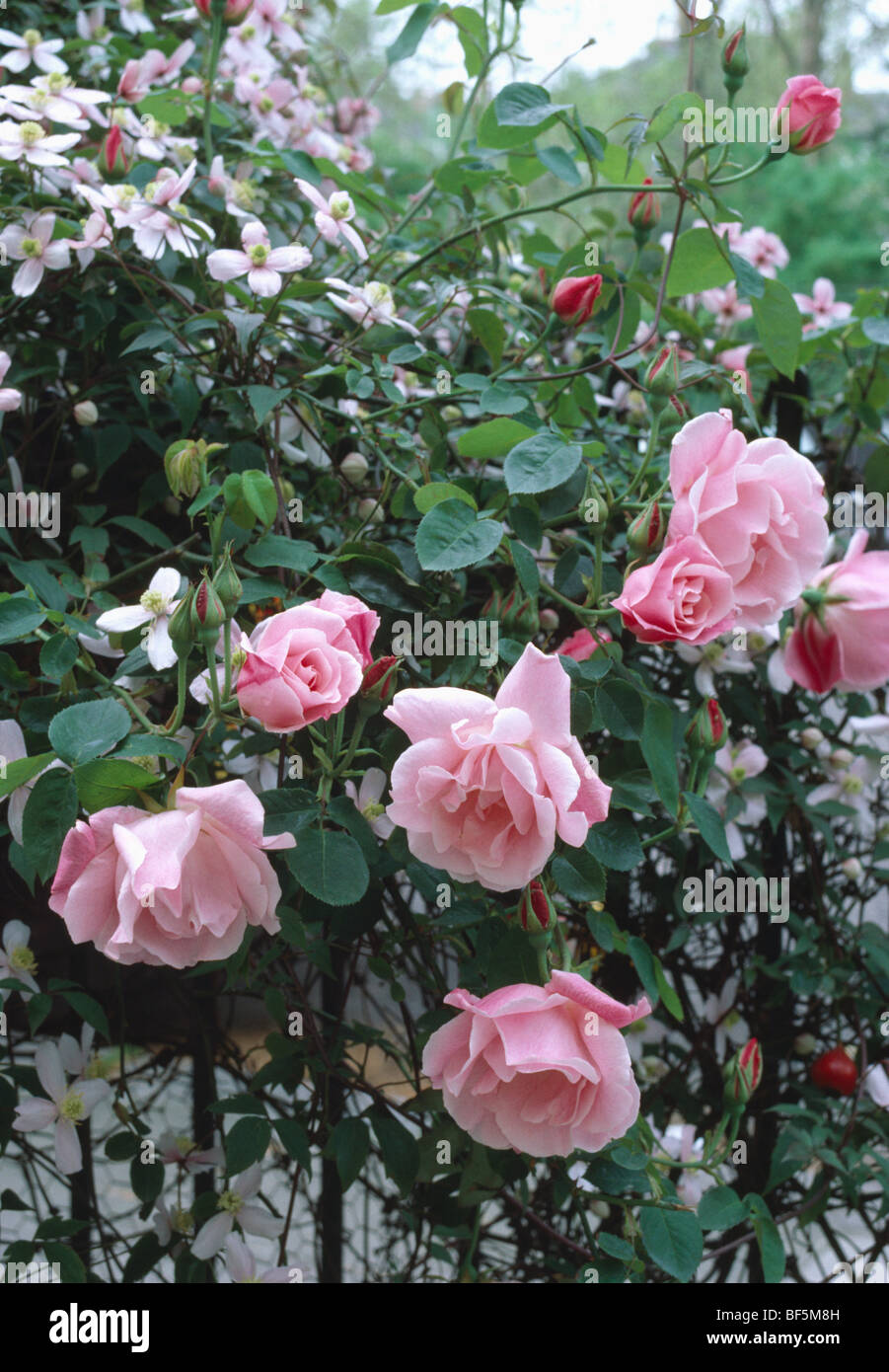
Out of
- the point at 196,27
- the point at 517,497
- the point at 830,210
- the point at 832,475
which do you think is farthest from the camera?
the point at 830,210

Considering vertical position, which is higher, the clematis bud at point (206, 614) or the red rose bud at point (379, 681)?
the clematis bud at point (206, 614)

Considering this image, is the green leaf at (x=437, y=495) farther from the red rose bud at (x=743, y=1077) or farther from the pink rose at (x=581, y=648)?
the red rose bud at (x=743, y=1077)

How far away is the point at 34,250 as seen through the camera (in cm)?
70

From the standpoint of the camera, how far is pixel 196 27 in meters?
1.21

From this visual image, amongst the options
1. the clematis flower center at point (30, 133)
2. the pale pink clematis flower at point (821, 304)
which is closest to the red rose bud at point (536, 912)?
the clematis flower center at point (30, 133)

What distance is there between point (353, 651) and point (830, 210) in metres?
6.24

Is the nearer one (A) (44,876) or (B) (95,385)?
(A) (44,876)

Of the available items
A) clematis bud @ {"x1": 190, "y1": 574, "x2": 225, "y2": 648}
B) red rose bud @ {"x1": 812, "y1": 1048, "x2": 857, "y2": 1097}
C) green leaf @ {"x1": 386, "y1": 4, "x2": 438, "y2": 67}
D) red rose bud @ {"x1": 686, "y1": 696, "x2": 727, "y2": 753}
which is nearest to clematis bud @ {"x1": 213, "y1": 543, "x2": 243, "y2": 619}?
clematis bud @ {"x1": 190, "y1": 574, "x2": 225, "y2": 648}

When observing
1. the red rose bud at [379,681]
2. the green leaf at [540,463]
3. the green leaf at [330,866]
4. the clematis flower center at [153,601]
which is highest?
the green leaf at [540,463]

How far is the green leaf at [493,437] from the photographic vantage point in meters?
0.62

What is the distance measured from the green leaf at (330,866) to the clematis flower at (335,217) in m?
0.43

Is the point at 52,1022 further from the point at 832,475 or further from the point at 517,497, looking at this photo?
the point at 832,475
